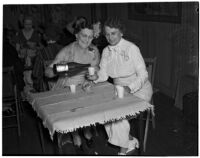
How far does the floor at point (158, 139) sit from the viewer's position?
329 centimetres

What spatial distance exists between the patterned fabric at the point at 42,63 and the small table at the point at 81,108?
1.09m

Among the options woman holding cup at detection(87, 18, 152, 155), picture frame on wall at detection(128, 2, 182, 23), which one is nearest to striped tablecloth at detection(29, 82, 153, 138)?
woman holding cup at detection(87, 18, 152, 155)

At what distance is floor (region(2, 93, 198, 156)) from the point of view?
3293 millimetres

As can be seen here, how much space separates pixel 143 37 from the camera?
5363 mm

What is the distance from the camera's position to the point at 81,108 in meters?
2.33

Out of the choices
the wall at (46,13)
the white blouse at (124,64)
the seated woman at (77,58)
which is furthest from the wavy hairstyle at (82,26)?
the wall at (46,13)

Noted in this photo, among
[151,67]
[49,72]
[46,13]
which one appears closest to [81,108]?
[49,72]

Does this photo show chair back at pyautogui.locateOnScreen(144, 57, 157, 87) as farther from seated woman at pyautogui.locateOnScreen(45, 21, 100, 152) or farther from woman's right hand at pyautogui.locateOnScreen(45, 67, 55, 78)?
woman's right hand at pyautogui.locateOnScreen(45, 67, 55, 78)

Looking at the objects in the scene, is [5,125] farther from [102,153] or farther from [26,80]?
[102,153]

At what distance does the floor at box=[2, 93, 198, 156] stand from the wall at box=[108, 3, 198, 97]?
2.34 feet

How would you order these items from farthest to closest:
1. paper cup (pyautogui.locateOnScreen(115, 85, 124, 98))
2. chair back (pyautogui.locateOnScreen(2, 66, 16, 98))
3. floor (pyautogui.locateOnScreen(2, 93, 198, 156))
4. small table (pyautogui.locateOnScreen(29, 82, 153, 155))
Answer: chair back (pyautogui.locateOnScreen(2, 66, 16, 98))
floor (pyautogui.locateOnScreen(2, 93, 198, 156))
paper cup (pyautogui.locateOnScreen(115, 85, 124, 98))
small table (pyautogui.locateOnScreen(29, 82, 153, 155))

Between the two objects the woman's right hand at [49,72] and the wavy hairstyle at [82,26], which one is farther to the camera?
the woman's right hand at [49,72]

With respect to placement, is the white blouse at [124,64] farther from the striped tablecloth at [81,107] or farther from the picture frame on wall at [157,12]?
the picture frame on wall at [157,12]

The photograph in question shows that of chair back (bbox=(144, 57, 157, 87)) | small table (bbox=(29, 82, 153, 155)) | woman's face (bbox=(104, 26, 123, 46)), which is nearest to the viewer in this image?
small table (bbox=(29, 82, 153, 155))
